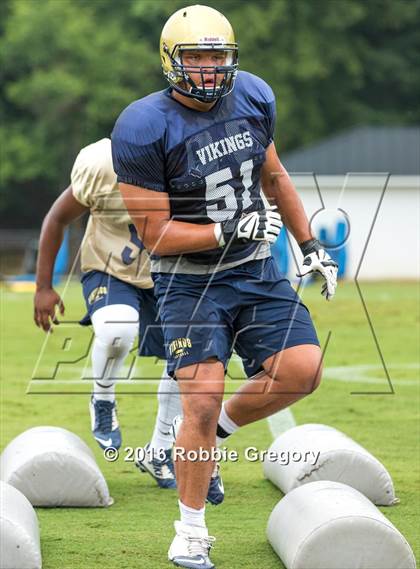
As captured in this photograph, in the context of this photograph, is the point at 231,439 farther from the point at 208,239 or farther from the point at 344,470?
the point at 208,239

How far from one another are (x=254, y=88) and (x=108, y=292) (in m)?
1.61

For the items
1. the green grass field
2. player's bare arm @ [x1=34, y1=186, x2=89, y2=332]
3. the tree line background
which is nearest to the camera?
the green grass field

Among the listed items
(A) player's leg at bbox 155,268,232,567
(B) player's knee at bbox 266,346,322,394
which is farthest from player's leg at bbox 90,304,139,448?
(B) player's knee at bbox 266,346,322,394

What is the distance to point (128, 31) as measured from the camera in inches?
1315

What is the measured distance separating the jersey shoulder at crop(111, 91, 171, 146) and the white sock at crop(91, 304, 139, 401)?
1.50m

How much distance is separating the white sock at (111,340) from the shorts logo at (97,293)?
0.09 m

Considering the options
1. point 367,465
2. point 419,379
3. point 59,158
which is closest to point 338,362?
point 419,379

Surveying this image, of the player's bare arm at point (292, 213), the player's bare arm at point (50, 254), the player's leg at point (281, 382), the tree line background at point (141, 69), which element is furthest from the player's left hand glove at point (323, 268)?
the tree line background at point (141, 69)

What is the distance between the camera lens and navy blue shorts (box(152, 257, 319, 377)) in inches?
177

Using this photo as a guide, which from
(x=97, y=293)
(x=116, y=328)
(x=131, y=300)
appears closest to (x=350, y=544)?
(x=116, y=328)

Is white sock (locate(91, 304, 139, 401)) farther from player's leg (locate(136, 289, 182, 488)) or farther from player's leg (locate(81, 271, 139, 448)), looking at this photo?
player's leg (locate(136, 289, 182, 488))

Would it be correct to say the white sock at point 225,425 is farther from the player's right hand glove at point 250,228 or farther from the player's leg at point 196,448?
the player's right hand glove at point 250,228

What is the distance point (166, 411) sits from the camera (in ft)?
18.9

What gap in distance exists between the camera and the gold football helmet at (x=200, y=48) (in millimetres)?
4484
